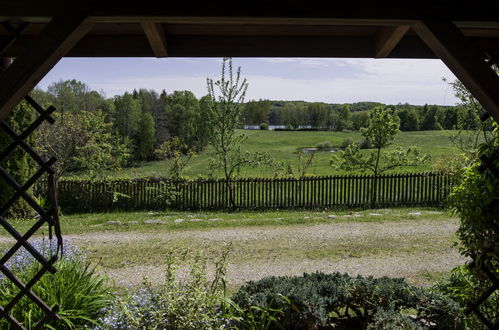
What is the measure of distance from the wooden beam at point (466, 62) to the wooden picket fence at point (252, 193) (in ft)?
34.1

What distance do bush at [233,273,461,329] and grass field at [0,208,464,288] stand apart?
234 cm

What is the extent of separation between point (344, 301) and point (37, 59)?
9.45 feet

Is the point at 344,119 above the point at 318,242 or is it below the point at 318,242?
above

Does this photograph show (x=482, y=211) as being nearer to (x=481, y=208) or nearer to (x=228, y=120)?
(x=481, y=208)

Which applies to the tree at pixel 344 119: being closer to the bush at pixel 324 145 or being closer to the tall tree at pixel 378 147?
the bush at pixel 324 145

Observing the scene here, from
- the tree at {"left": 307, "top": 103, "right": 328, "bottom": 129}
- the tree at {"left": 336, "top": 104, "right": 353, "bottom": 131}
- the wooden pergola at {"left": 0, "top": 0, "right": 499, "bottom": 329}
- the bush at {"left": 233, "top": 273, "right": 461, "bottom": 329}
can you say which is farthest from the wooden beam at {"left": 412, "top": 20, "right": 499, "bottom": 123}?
the tree at {"left": 307, "top": 103, "right": 328, "bottom": 129}

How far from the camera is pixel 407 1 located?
217 centimetres

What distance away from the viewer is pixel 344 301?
3447 millimetres

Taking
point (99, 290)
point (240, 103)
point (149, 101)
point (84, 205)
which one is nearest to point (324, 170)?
point (240, 103)

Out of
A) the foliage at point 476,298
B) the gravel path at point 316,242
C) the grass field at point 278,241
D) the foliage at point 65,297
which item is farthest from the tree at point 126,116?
the foliage at point 476,298

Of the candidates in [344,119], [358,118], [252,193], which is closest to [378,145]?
[252,193]

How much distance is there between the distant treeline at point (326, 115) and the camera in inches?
1635

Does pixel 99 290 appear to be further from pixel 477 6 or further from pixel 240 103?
pixel 240 103

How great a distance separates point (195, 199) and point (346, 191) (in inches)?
194
